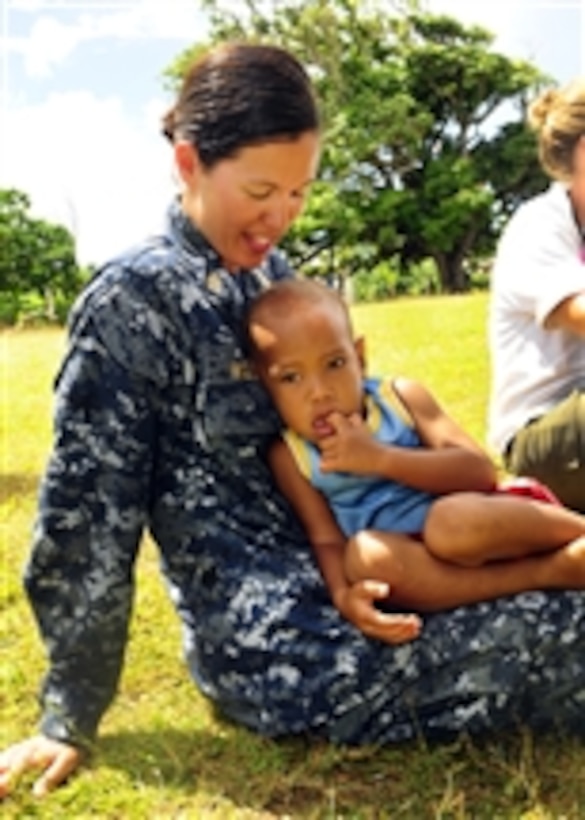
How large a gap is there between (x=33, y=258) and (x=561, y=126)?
23.1m

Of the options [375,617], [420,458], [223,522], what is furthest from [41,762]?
[420,458]

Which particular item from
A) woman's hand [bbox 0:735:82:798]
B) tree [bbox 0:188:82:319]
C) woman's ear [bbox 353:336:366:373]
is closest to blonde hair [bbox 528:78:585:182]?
woman's ear [bbox 353:336:366:373]

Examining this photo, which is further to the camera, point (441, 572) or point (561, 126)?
point (561, 126)

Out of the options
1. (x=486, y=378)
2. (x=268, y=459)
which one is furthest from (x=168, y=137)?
(x=486, y=378)

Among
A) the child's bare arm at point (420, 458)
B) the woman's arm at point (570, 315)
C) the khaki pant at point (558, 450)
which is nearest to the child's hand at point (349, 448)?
the child's bare arm at point (420, 458)

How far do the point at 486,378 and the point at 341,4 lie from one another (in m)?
26.4

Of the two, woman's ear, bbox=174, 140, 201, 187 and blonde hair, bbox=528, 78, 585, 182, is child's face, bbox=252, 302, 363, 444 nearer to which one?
woman's ear, bbox=174, 140, 201, 187

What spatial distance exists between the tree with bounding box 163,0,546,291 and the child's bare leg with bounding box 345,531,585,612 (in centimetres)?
2799

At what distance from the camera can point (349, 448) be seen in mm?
2945

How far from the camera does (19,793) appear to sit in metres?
3.00

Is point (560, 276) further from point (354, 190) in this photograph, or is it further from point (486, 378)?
point (354, 190)

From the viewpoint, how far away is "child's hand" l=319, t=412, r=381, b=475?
2947 mm

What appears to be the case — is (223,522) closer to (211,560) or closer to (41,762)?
(211,560)

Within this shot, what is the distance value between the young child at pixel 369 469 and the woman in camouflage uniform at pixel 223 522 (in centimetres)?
6
